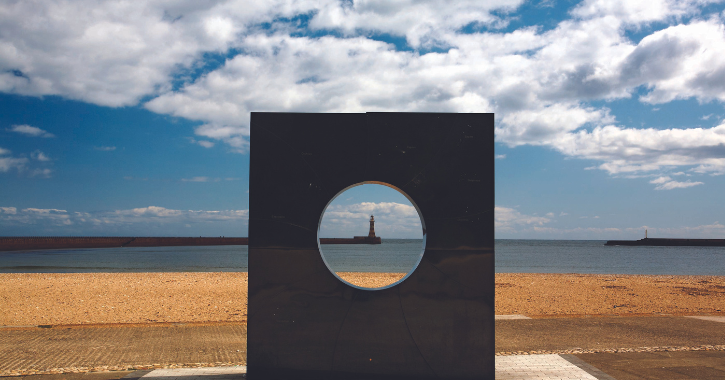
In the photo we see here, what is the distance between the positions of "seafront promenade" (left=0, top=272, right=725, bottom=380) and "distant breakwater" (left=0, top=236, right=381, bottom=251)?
153ft

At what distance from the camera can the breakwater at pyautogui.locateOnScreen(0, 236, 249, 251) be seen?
58656mm

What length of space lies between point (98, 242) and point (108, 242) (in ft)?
6.10

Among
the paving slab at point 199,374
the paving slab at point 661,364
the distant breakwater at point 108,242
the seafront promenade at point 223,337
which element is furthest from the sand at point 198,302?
the distant breakwater at point 108,242

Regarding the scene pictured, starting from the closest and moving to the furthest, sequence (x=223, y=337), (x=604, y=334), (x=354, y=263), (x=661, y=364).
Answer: (x=661, y=364), (x=223, y=337), (x=604, y=334), (x=354, y=263)

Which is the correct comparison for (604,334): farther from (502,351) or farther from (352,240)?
(352,240)

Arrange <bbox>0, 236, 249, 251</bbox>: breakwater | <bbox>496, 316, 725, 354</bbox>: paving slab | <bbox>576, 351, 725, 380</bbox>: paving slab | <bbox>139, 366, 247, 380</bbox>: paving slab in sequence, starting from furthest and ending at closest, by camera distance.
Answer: <bbox>0, 236, 249, 251</bbox>: breakwater < <bbox>496, 316, 725, 354</bbox>: paving slab < <bbox>576, 351, 725, 380</bbox>: paving slab < <bbox>139, 366, 247, 380</bbox>: paving slab

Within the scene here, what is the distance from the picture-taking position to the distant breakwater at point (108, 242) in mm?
58925

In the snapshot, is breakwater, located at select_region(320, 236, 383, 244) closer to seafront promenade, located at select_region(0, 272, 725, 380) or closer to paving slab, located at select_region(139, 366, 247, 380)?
seafront promenade, located at select_region(0, 272, 725, 380)

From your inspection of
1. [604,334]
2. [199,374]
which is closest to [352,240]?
[604,334]

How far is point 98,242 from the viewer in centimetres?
6950

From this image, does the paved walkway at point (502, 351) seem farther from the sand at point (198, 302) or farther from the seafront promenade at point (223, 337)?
the sand at point (198, 302)

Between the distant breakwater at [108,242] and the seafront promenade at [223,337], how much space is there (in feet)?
153

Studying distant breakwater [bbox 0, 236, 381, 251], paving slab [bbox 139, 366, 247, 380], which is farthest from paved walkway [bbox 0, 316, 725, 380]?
distant breakwater [bbox 0, 236, 381, 251]

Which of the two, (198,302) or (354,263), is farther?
(354,263)
